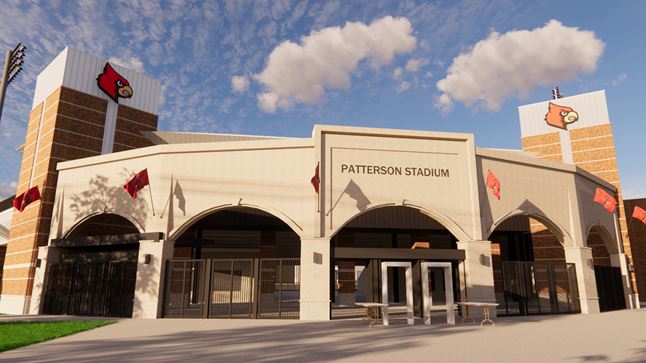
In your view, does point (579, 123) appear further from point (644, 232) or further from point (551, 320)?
point (551, 320)

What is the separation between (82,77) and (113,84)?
1.75m

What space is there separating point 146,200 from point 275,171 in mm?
6137

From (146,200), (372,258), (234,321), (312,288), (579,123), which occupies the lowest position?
(234,321)

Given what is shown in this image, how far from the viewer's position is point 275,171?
62.5 ft

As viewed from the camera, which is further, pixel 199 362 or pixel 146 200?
pixel 146 200

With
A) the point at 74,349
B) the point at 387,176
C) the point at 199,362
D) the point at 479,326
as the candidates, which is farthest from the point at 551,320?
the point at 74,349

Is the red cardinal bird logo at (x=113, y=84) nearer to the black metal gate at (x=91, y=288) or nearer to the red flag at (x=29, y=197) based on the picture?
the red flag at (x=29, y=197)

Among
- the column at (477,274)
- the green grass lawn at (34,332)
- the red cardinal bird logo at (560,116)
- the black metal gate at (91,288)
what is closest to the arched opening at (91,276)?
the black metal gate at (91,288)

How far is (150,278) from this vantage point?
18281 mm

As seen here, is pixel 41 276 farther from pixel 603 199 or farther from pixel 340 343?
pixel 603 199

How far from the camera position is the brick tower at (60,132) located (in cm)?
2328

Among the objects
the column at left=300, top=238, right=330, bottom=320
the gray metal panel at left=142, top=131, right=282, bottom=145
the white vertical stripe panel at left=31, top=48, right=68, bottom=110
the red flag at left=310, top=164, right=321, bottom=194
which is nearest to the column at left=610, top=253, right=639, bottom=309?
the column at left=300, top=238, right=330, bottom=320

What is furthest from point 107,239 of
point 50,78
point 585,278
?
point 585,278

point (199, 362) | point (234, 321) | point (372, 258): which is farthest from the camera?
point (372, 258)
